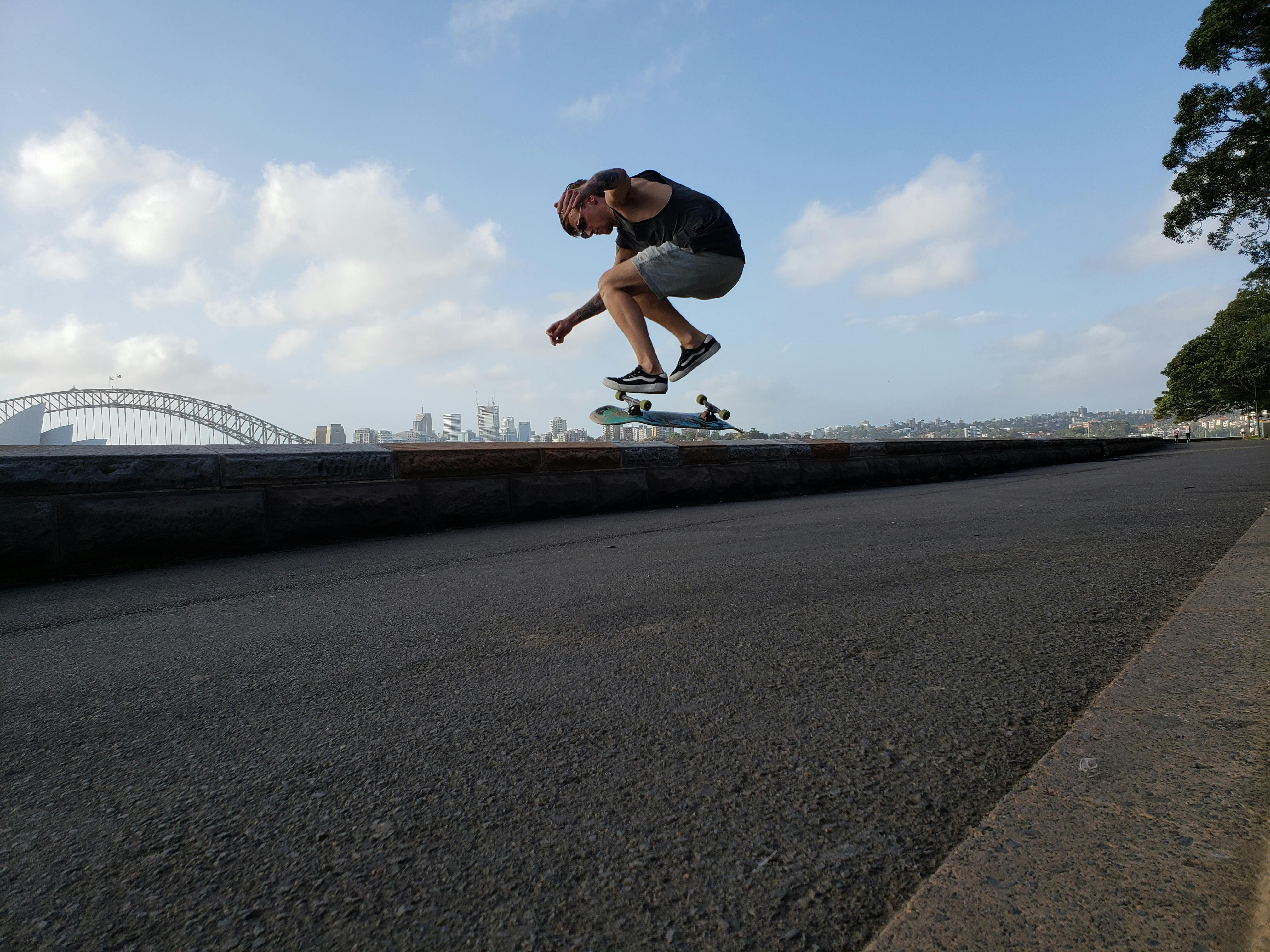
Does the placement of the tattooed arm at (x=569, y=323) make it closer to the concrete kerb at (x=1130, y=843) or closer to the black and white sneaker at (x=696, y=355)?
the black and white sneaker at (x=696, y=355)

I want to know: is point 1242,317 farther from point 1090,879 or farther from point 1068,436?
point 1090,879

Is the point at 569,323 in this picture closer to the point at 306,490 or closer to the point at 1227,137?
the point at 306,490

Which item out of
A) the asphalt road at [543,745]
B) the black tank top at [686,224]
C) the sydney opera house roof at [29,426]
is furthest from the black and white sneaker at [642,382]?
the sydney opera house roof at [29,426]

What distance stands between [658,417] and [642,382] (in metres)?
0.62

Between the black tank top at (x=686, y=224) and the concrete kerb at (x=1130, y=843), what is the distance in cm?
509

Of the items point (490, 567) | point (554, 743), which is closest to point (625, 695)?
point (554, 743)

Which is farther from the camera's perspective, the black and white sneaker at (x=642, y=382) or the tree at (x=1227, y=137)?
the tree at (x=1227, y=137)

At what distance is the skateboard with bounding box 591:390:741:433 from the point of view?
649 centimetres

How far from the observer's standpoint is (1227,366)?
40.6 metres

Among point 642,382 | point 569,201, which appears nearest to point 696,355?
point 642,382

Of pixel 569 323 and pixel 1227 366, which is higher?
pixel 1227 366

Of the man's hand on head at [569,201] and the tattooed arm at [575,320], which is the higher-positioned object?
the man's hand on head at [569,201]

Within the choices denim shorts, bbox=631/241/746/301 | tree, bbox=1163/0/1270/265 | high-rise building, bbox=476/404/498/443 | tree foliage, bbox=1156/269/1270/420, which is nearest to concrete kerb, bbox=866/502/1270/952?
denim shorts, bbox=631/241/746/301

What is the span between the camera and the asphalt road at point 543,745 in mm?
744
